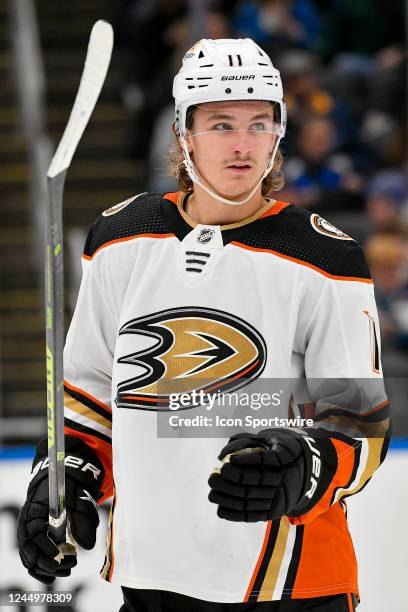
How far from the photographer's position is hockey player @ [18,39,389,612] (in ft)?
6.77

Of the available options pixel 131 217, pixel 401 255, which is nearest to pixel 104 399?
pixel 131 217

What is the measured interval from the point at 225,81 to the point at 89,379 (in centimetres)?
59

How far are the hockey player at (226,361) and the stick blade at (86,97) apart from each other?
285mm

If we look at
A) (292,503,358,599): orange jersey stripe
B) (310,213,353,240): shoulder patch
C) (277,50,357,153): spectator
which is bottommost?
(292,503,358,599): orange jersey stripe

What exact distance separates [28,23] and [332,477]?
5118 millimetres

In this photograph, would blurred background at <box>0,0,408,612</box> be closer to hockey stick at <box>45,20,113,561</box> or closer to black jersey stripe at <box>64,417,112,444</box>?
black jersey stripe at <box>64,417,112,444</box>

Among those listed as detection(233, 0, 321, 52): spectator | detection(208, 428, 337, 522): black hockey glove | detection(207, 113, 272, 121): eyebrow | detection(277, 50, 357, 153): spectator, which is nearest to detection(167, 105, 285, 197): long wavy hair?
detection(207, 113, 272, 121): eyebrow

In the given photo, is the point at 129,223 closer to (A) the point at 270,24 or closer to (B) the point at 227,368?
(B) the point at 227,368

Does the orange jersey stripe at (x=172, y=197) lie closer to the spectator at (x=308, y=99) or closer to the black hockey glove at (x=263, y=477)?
the black hockey glove at (x=263, y=477)

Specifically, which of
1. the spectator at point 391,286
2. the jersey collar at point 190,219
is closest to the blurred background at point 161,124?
the spectator at point 391,286

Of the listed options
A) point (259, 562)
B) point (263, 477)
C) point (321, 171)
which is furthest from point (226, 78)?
point (321, 171)

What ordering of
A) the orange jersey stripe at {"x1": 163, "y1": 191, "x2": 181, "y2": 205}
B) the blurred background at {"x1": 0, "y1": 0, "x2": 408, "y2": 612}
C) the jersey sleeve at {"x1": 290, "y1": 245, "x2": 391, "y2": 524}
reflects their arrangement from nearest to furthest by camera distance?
the jersey sleeve at {"x1": 290, "y1": 245, "x2": 391, "y2": 524}
the orange jersey stripe at {"x1": 163, "y1": 191, "x2": 181, "y2": 205}
the blurred background at {"x1": 0, "y1": 0, "x2": 408, "y2": 612}

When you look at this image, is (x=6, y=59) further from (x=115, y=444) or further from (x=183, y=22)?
(x=115, y=444)

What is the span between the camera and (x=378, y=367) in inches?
82.0
